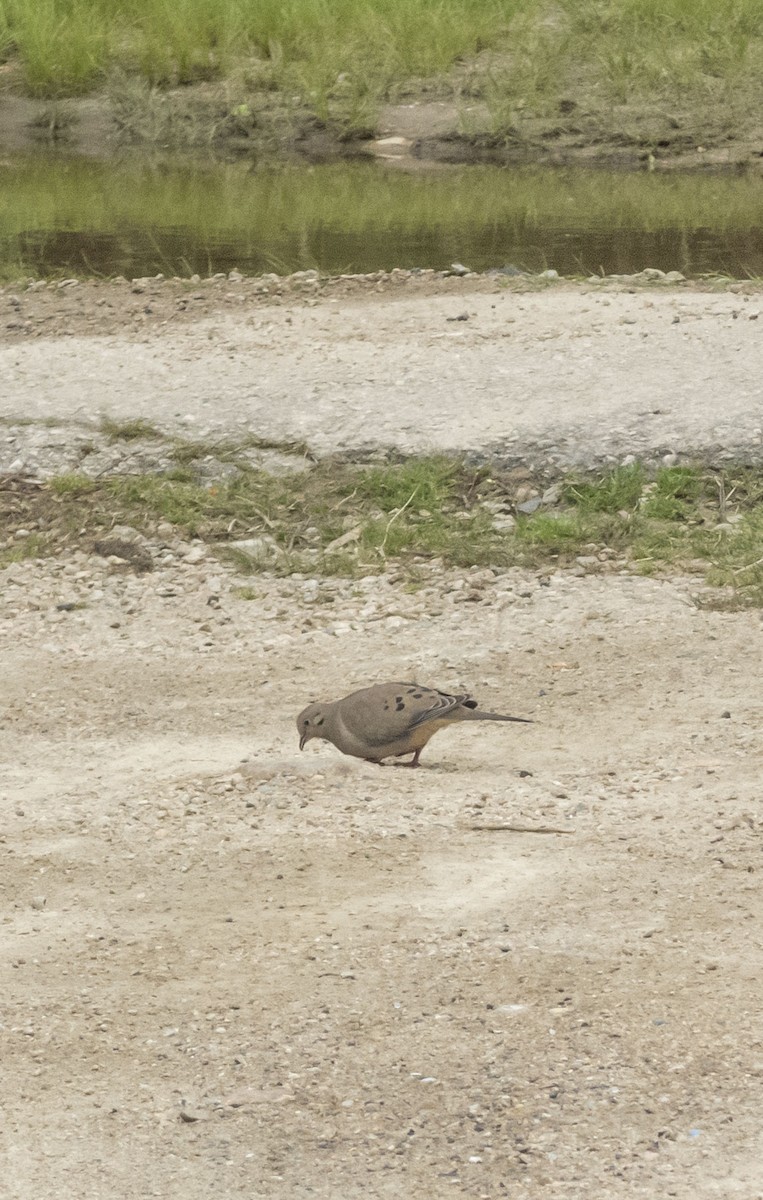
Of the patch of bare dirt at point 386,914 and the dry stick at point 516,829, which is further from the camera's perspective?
the dry stick at point 516,829

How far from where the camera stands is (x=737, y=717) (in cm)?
503

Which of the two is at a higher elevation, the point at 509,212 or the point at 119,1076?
the point at 119,1076

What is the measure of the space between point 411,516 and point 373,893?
3.05 m

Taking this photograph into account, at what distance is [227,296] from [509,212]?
5068mm

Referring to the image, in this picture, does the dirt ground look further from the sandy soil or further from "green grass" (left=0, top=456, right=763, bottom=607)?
the sandy soil

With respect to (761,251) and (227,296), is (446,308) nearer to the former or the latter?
(227,296)

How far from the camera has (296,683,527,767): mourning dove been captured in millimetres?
4684

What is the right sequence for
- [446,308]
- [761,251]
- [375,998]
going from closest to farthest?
[375,998], [446,308], [761,251]

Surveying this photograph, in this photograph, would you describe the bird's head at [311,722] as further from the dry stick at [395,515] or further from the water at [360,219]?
the water at [360,219]

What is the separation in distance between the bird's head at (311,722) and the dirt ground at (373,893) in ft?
0.30

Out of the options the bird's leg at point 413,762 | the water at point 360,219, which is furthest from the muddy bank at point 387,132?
the bird's leg at point 413,762

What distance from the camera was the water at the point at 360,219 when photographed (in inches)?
487

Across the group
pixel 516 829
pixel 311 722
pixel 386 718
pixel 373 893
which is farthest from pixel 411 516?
pixel 373 893

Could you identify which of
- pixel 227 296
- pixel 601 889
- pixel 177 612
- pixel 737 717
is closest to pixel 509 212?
pixel 227 296
